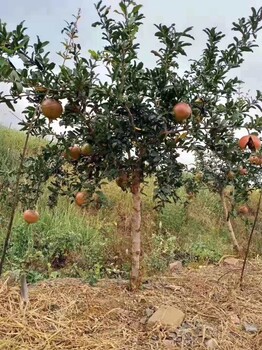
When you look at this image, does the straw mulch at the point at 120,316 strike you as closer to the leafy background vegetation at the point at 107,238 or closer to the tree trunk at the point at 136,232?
the tree trunk at the point at 136,232

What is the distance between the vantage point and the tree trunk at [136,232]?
2717mm

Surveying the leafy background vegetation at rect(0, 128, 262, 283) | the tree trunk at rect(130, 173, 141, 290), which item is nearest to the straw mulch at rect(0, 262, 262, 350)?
the tree trunk at rect(130, 173, 141, 290)

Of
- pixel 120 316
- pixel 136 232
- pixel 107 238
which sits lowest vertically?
pixel 120 316

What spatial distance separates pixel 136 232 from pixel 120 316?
50cm

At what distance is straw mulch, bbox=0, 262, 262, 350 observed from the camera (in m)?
2.27

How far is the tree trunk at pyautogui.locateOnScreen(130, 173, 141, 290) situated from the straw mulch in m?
0.09

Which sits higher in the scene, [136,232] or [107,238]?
[136,232]

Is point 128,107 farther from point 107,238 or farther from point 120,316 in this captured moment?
point 107,238

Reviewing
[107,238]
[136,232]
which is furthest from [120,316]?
[107,238]

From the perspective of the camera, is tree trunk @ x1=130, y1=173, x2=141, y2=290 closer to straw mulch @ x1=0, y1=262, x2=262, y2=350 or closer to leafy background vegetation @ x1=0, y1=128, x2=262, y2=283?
straw mulch @ x1=0, y1=262, x2=262, y2=350

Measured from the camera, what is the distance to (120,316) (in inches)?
100

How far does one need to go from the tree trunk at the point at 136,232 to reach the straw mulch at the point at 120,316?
0.30 ft

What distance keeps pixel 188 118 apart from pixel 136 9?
0.59 metres

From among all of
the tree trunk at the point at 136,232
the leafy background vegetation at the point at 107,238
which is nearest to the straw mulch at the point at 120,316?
the tree trunk at the point at 136,232
